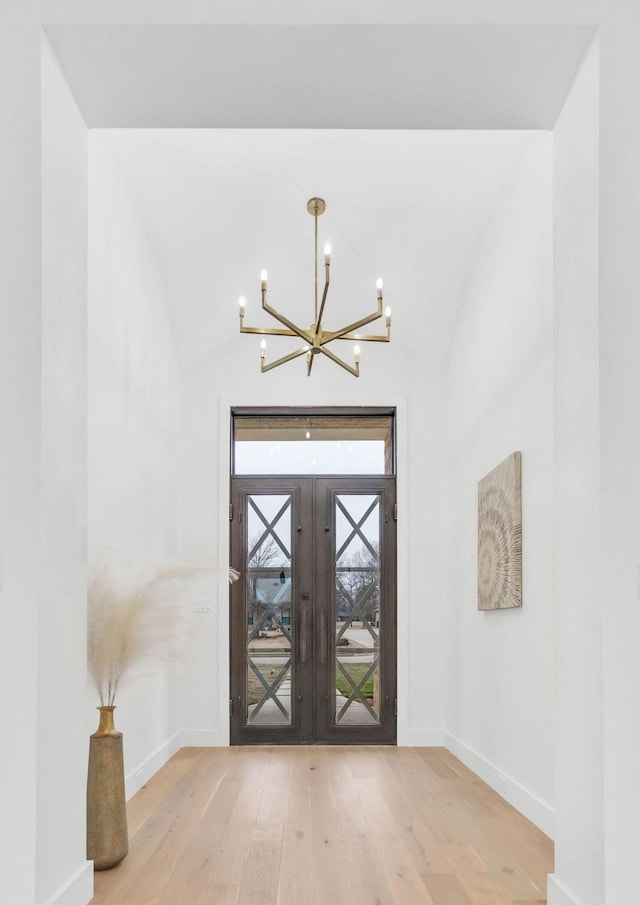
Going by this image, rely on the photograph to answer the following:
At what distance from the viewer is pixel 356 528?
270 inches

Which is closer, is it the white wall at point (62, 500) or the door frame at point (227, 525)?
the white wall at point (62, 500)

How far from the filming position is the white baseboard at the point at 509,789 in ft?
13.2

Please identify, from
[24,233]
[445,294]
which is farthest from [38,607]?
[445,294]

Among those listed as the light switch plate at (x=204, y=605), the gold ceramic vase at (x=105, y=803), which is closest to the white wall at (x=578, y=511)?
the gold ceramic vase at (x=105, y=803)

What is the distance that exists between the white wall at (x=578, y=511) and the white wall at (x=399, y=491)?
3.77 metres

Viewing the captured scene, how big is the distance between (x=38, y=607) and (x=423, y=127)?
201cm

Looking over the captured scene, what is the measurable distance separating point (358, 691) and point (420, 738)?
54 centimetres

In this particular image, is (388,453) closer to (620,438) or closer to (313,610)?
(313,610)

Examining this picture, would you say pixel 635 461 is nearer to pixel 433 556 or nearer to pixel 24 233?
pixel 24 233

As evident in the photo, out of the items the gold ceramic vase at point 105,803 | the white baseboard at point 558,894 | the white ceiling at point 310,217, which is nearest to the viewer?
the white baseboard at point 558,894

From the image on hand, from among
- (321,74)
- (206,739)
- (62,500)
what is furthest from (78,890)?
(206,739)

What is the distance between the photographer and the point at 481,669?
547 cm

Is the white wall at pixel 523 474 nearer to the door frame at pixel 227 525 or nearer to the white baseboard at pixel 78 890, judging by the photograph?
the door frame at pixel 227 525

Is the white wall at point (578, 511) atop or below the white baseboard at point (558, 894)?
atop
